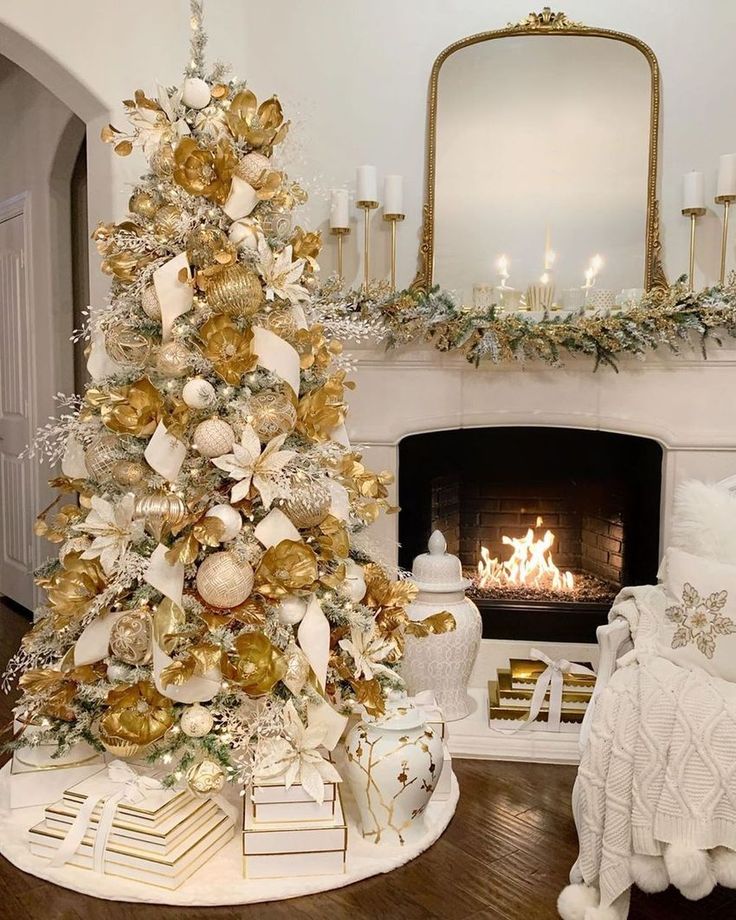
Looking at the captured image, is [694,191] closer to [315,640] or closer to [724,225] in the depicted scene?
[724,225]

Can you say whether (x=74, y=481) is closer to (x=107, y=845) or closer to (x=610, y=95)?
(x=107, y=845)

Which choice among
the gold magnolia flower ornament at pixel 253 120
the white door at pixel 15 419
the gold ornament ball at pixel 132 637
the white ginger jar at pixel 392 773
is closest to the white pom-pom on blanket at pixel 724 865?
the white ginger jar at pixel 392 773

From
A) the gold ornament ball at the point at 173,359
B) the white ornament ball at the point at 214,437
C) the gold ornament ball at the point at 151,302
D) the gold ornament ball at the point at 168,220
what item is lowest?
the white ornament ball at the point at 214,437

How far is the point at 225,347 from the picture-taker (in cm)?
217

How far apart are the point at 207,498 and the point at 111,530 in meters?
0.29

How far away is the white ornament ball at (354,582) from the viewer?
2.38 meters

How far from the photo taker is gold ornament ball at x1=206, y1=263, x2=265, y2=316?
2.19 meters

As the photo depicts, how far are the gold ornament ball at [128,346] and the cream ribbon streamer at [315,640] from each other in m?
0.80

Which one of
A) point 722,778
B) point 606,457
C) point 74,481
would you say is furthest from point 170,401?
point 606,457

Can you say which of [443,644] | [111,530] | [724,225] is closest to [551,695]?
[443,644]

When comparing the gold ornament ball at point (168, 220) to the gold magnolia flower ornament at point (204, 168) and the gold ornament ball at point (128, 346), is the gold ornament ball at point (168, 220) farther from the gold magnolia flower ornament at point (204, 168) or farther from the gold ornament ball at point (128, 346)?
the gold ornament ball at point (128, 346)

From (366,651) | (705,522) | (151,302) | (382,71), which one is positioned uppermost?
(382,71)

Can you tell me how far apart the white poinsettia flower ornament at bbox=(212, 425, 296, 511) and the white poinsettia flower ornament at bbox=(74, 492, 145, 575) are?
29cm

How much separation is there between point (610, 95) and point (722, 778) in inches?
104
